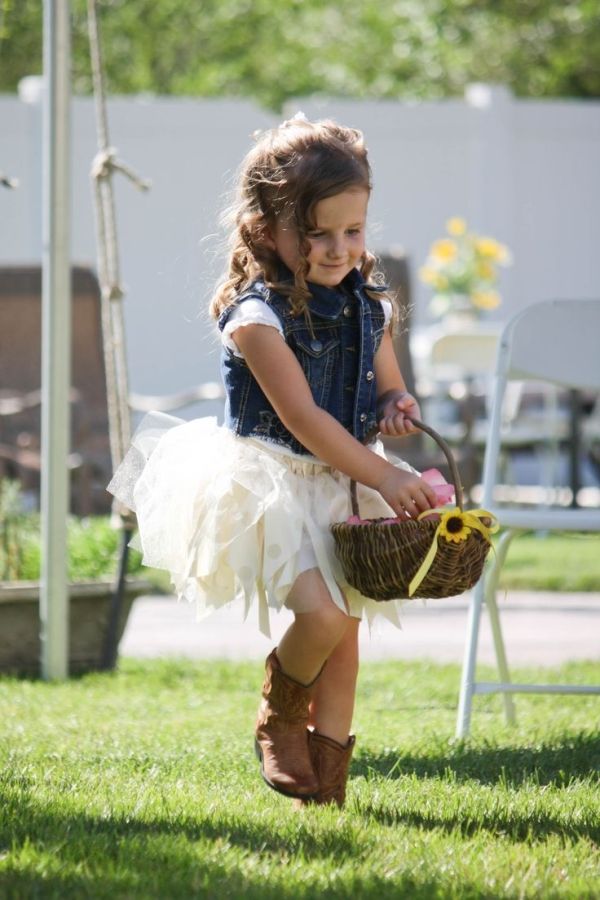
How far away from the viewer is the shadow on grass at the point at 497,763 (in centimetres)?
302

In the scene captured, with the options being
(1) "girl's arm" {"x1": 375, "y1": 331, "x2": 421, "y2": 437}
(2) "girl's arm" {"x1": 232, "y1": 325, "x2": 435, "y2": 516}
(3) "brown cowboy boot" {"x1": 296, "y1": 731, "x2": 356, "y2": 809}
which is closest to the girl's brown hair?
(2) "girl's arm" {"x1": 232, "y1": 325, "x2": 435, "y2": 516}

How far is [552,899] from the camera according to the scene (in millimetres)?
2059

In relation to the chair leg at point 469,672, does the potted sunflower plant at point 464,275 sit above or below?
above

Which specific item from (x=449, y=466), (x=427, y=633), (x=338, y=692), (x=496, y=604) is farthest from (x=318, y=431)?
(x=427, y=633)

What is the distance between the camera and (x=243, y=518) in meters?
2.67

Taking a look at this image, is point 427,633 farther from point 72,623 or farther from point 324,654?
point 324,654

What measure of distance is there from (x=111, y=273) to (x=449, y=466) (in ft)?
6.40

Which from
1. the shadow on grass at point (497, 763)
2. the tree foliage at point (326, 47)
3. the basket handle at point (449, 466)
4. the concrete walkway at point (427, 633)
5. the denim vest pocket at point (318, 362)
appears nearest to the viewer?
the basket handle at point (449, 466)

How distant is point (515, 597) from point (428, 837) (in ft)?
13.2

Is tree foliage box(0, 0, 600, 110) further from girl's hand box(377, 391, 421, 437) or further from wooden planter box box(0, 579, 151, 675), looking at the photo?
girl's hand box(377, 391, 421, 437)

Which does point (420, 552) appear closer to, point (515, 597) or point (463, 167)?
point (515, 597)

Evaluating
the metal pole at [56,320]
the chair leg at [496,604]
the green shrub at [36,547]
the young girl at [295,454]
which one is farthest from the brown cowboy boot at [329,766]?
the green shrub at [36,547]

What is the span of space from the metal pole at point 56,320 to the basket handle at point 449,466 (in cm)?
173

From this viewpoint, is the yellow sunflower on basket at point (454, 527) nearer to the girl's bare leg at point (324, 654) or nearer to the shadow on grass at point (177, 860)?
the girl's bare leg at point (324, 654)
